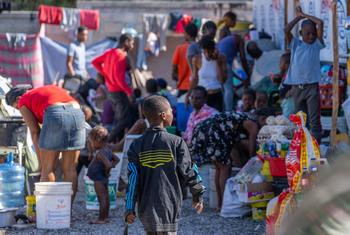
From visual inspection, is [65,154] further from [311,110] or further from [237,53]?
[237,53]

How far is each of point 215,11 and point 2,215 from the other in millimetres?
13139

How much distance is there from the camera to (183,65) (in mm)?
13289

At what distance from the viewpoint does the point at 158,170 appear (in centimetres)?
630

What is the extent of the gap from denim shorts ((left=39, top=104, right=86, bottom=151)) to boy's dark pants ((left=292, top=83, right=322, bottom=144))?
97.4 inches

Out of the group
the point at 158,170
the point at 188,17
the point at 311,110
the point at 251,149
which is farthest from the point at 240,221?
the point at 188,17

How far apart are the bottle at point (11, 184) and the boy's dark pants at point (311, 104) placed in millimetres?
3176

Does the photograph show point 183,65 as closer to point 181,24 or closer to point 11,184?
point 11,184

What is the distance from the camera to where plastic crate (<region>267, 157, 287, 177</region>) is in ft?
29.1

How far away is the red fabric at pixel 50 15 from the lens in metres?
19.6

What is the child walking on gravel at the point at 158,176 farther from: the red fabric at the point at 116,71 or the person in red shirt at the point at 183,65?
the red fabric at the point at 116,71

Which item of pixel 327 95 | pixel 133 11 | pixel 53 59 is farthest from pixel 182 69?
pixel 133 11

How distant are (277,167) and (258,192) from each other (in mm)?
334

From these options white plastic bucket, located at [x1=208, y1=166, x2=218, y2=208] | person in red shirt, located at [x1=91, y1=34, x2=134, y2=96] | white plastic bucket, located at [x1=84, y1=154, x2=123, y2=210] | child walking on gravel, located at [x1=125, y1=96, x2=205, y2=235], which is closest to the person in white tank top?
person in red shirt, located at [x1=91, y1=34, x2=134, y2=96]

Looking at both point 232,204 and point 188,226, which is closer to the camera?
point 188,226
